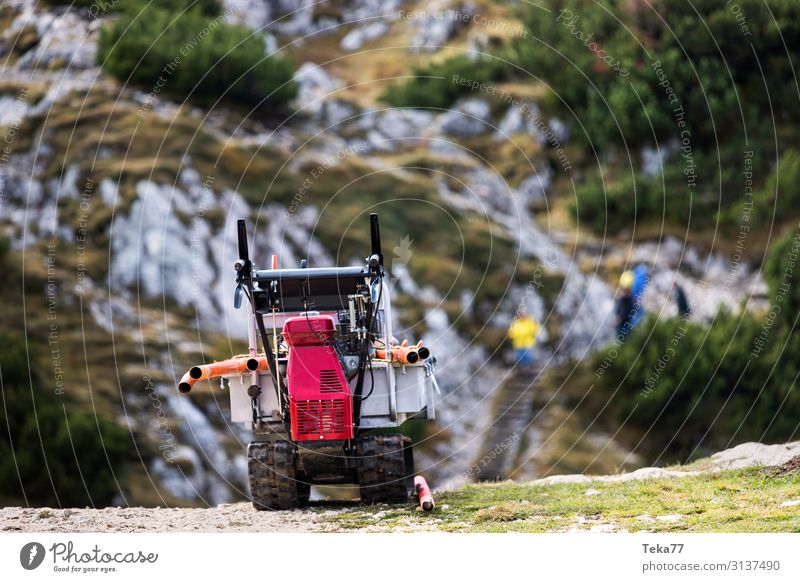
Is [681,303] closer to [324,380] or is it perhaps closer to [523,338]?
[523,338]

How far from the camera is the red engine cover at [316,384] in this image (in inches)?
615

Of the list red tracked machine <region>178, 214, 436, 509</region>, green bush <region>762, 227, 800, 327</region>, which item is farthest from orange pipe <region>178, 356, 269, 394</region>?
green bush <region>762, 227, 800, 327</region>

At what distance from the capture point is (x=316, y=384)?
51.5ft

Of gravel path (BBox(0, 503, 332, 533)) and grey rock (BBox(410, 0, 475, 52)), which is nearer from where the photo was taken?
gravel path (BBox(0, 503, 332, 533))

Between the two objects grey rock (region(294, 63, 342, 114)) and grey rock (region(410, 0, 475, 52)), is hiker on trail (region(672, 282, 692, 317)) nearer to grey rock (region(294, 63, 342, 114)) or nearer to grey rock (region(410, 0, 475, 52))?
grey rock (region(294, 63, 342, 114))

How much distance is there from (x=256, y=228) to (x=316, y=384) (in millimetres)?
19555

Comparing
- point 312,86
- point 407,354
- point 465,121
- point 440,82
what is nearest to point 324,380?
point 407,354

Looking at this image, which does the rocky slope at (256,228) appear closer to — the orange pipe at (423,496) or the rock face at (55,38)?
the rock face at (55,38)

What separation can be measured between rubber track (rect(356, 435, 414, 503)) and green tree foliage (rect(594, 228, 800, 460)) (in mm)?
15823

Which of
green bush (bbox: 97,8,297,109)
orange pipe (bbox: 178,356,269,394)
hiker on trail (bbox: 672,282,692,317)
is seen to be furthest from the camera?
green bush (bbox: 97,8,297,109)

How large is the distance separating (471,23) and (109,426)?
89.9 feet

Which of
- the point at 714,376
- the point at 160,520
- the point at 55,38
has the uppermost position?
the point at 55,38

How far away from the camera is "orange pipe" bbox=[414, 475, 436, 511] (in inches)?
614

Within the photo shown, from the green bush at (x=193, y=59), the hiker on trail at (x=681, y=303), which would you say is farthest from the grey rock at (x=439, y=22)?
the hiker on trail at (x=681, y=303)
